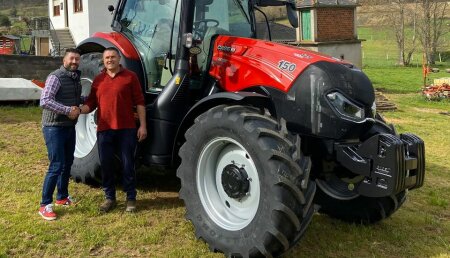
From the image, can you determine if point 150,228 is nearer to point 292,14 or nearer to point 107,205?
point 107,205

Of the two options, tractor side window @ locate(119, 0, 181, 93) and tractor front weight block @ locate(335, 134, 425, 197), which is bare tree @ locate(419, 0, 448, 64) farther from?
tractor front weight block @ locate(335, 134, 425, 197)

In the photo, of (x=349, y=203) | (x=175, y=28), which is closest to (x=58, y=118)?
(x=175, y=28)

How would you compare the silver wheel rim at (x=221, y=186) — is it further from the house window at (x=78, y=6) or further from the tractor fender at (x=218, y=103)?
the house window at (x=78, y=6)

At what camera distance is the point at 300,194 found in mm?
3506

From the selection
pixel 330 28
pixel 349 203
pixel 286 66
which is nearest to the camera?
pixel 286 66

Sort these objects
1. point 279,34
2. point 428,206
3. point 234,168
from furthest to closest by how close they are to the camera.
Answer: point 279,34 → point 428,206 → point 234,168

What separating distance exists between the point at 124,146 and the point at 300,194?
194cm

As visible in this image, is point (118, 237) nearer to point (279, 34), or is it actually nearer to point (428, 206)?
point (428, 206)

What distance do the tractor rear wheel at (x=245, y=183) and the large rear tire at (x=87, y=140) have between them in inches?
59.7

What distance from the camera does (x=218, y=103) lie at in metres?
4.35

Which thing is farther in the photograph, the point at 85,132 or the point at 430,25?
the point at 430,25

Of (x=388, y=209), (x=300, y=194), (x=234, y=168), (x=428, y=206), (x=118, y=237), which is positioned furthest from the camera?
(x=428, y=206)

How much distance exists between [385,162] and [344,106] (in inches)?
22.4

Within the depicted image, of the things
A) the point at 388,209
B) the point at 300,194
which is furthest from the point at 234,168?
the point at 388,209
